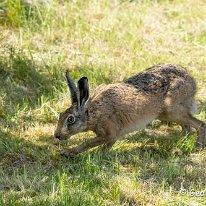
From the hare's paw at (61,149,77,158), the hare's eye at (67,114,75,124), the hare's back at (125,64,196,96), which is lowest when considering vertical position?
the hare's paw at (61,149,77,158)

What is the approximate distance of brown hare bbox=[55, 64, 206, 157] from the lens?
19.2 feet

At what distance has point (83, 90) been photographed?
19.0 feet

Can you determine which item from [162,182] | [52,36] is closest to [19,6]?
[52,36]

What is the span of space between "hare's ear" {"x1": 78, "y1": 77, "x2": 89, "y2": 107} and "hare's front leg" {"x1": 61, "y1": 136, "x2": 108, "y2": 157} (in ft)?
1.25

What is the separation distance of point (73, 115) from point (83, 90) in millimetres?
274

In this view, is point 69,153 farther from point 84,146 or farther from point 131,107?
A: point 131,107

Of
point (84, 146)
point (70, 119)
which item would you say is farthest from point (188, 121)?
point (70, 119)

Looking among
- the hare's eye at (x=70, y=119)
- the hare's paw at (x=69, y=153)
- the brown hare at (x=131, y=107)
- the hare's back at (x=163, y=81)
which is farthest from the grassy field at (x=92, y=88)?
the hare's back at (x=163, y=81)

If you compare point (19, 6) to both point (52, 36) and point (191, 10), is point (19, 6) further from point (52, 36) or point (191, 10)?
point (191, 10)

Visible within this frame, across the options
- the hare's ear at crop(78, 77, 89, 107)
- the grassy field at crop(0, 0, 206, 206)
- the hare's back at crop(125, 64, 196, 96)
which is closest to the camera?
the grassy field at crop(0, 0, 206, 206)

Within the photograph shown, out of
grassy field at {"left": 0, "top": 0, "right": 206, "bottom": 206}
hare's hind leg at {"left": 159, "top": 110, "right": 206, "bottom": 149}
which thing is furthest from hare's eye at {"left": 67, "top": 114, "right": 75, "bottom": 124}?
hare's hind leg at {"left": 159, "top": 110, "right": 206, "bottom": 149}

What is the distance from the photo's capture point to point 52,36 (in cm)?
860

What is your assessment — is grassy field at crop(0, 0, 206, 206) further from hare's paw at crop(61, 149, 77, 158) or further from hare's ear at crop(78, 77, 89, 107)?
hare's ear at crop(78, 77, 89, 107)

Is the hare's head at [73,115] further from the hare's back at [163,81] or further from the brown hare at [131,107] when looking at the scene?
the hare's back at [163,81]
